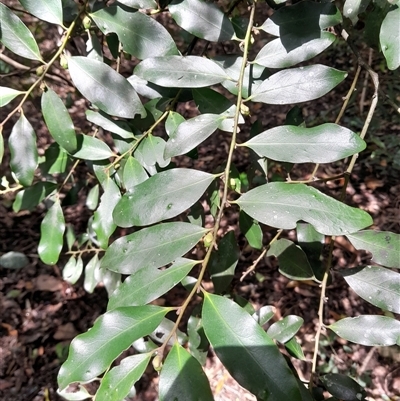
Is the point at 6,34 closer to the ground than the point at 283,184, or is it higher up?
higher up

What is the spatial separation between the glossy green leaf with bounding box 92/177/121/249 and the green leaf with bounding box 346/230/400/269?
0.50 metres

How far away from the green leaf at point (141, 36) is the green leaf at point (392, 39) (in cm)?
39

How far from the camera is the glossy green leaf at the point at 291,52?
2.70ft

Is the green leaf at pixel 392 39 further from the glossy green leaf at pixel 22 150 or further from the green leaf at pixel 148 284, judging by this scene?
the glossy green leaf at pixel 22 150

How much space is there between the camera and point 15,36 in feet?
2.74

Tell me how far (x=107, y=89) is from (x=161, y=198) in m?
0.28

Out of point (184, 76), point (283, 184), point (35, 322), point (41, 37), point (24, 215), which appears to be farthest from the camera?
point (41, 37)

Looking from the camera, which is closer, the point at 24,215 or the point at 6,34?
the point at 6,34

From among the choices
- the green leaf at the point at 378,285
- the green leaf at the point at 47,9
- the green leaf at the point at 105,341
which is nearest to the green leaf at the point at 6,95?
the green leaf at the point at 47,9

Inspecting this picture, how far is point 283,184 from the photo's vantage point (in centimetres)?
70

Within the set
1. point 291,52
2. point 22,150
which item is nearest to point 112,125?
point 22,150

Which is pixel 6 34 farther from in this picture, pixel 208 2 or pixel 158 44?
pixel 208 2

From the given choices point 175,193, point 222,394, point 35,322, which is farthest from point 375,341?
point 35,322

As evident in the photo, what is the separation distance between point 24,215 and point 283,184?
83.5 inches
